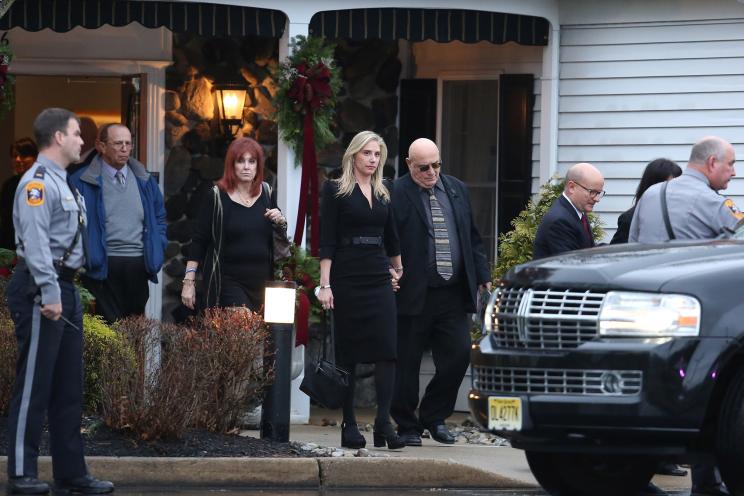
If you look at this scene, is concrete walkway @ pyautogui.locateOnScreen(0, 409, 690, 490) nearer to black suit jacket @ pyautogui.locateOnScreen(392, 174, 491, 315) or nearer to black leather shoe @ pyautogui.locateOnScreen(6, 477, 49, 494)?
black leather shoe @ pyautogui.locateOnScreen(6, 477, 49, 494)

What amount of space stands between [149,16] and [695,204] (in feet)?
16.0

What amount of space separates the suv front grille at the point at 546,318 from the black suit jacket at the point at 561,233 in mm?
2473

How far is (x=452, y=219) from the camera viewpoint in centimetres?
1016

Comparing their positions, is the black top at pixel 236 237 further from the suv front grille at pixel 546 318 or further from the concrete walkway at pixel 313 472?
the suv front grille at pixel 546 318

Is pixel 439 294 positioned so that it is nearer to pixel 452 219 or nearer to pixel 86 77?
pixel 452 219

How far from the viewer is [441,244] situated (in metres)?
10.1

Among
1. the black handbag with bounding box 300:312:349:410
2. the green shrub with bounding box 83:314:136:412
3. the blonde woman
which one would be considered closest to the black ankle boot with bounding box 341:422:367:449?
A: the blonde woman

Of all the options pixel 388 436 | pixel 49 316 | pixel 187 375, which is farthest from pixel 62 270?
pixel 388 436

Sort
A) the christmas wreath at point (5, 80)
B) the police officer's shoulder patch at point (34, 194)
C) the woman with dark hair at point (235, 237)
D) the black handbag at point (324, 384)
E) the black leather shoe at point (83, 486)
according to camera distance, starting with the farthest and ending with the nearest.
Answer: the christmas wreath at point (5, 80)
the woman with dark hair at point (235, 237)
the black handbag at point (324, 384)
the black leather shoe at point (83, 486)
the police officer's shoulder patch at point (34, 194)

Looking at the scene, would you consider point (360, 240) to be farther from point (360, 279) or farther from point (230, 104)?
point (230, 104)

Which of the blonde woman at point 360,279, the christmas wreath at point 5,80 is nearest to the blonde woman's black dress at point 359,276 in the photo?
the blonde woman at point 360,279

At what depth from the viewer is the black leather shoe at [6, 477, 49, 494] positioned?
25.4 ft

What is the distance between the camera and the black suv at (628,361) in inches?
259

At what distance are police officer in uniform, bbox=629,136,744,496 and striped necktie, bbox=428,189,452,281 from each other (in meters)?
1.35
